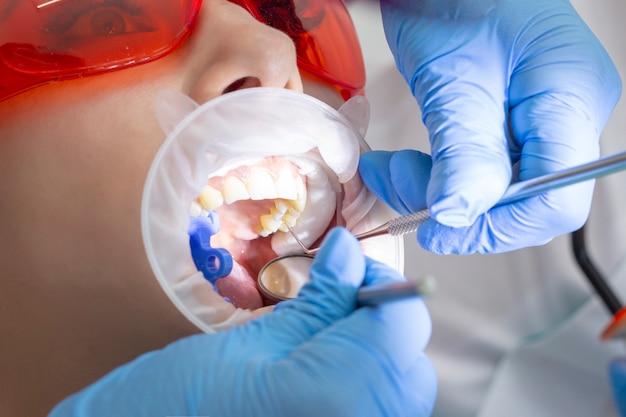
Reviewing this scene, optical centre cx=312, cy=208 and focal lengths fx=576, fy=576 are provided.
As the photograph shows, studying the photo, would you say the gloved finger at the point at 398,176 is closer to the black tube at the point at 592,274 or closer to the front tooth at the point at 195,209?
the front tooth at the point at 195,209

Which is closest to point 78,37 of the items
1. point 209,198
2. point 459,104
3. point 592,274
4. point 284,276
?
point 209,198

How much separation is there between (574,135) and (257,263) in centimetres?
68

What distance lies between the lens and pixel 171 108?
0.91m

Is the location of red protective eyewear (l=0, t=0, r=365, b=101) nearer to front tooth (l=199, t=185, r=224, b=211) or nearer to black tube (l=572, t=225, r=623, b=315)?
front tooth (l=199, t=185, r=224, b=211)

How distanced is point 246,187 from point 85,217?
278 mm

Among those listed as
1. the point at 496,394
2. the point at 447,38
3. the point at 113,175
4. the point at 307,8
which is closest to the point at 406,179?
the point at 447,38

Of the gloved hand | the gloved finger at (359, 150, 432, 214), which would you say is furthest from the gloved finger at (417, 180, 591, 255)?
the gloved finger at (359, 150, 432, 214)

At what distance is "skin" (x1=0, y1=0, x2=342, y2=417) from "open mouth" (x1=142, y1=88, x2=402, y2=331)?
0.05 m

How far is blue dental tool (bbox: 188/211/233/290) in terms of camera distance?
3.44ft

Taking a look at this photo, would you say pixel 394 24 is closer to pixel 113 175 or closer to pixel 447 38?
pixel 447 38

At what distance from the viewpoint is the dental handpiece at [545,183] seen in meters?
0.73

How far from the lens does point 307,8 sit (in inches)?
49.4

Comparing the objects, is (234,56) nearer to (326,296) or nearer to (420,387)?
(326,296)

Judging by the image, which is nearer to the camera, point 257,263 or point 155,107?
point 155,107
